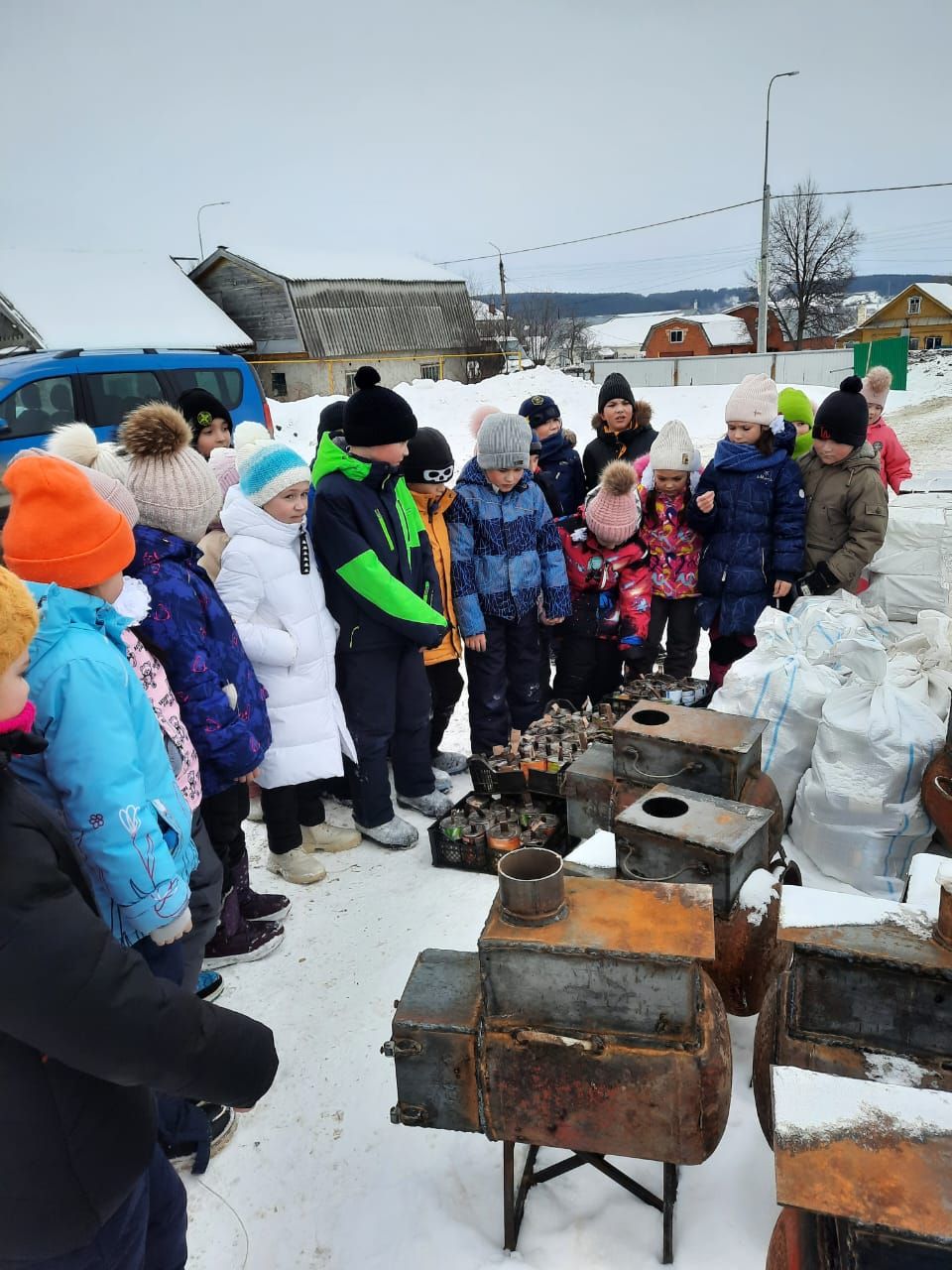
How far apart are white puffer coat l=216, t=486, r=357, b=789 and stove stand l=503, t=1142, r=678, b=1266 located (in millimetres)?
1742

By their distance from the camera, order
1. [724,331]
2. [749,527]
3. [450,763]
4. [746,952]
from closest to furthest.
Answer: [746,952] < [749,527] < [450,763] < [724,331]

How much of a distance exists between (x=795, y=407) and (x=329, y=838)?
410 cm

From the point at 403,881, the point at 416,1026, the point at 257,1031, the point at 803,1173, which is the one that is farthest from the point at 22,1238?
the point at 403,881

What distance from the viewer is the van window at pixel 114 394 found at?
945 cm

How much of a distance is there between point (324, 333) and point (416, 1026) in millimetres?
27142

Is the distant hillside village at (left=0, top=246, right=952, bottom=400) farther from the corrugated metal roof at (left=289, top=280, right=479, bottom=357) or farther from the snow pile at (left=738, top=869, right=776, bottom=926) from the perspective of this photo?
the snow pile at (left=738, top=869, right=776, bottom=926)

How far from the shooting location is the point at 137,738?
189 cm

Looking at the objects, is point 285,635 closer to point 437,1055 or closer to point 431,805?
point 431,805

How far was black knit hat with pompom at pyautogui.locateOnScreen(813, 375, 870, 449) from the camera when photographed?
4215mm

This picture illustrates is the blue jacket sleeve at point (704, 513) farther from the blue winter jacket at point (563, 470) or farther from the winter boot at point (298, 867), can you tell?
the winter boot at point (298, 867)

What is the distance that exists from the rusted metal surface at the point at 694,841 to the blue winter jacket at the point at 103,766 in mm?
1245

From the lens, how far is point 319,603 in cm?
340

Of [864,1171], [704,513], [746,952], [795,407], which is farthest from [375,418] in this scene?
[795,407]

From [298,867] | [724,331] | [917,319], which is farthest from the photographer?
[724,331]
